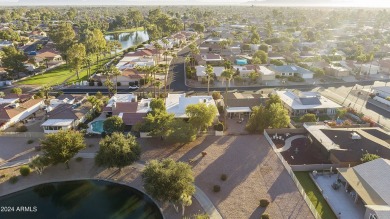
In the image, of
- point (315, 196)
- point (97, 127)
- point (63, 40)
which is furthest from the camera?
point (63, 40)

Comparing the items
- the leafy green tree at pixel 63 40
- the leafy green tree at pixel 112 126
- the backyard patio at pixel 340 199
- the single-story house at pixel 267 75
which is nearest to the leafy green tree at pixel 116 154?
the leafy green tree at pixel 112 126

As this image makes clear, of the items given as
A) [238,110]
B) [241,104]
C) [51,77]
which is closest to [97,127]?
[238,110]

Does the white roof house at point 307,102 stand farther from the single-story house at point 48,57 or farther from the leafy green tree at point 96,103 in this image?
the single-story house at point 48,57

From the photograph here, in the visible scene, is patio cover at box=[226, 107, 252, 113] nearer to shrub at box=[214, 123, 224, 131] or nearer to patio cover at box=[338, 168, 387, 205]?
shrub at box=[214, 123, 224, 131]

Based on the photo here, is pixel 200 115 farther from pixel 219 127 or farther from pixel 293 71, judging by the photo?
pixel 293 71

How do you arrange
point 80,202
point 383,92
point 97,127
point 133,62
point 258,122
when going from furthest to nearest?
point 133,62 < point 383,92 < point 97,127 < point 258,122 < point 80,202

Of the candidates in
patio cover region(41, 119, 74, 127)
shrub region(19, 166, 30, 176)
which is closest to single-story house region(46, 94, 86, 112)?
patio cover region(41, 119, 74, 127)

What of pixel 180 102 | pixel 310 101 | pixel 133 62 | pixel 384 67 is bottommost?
pixel 180 102
